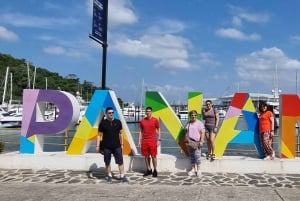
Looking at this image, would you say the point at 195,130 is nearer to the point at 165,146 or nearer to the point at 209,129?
the point at 209,129

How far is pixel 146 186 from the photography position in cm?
1009

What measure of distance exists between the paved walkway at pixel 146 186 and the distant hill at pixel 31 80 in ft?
248

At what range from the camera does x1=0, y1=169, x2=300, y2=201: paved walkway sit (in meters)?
8.95

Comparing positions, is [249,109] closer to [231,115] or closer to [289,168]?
[231,115]

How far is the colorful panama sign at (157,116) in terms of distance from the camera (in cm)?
1248

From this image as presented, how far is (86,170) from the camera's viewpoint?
1254 centimetres

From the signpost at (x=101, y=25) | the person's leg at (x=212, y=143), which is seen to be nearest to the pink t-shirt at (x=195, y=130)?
the person's leg at (x=212, y=143)

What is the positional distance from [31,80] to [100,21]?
85917 mm

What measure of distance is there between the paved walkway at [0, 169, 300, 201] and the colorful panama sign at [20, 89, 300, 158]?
1.09 m

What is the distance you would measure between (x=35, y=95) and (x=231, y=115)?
6044 mm

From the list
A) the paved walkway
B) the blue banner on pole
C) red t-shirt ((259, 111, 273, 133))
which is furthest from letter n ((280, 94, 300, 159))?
the blue banner on pole

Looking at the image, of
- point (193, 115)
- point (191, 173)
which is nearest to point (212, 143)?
point (191, 173)

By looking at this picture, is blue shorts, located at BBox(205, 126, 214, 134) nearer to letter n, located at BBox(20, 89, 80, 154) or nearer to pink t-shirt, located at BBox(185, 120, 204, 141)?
pink t-shirt, located at BBox(185, 120, 204, 141)

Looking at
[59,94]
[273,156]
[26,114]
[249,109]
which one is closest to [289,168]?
[273,156]
